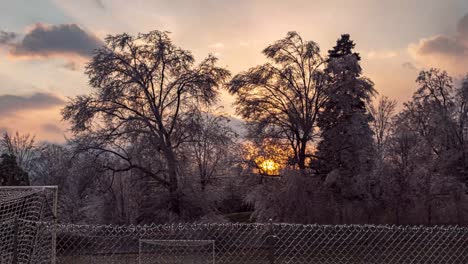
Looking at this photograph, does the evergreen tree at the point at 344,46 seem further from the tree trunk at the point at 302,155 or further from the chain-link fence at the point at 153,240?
the chain-link fence at the point at 153,240

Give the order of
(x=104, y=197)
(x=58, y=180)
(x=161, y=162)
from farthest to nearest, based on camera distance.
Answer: (x=58, y=180), (x=104, y=197), (x=161, y=162)

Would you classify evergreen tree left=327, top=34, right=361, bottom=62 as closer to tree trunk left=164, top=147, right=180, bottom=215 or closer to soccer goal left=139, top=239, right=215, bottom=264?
tree trunk left=164, top=147, right=180, bottom=215

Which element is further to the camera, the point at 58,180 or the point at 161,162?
the point at 58,180

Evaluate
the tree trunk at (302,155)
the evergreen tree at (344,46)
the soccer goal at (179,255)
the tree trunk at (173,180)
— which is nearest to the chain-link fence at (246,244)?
the soccer goal at (179,255)

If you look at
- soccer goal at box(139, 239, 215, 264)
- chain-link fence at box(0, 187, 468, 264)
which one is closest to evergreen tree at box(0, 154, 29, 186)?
chain-link fence at box(0, 187, 468, 264)

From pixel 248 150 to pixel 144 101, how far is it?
18.5ft

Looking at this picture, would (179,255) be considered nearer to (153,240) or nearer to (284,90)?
(153,240)

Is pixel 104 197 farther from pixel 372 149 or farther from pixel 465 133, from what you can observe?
pixel 465 133

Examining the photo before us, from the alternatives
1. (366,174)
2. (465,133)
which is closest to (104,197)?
(366,174)

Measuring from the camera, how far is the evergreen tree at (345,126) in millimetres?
22219

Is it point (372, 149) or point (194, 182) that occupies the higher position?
point (372, 149)

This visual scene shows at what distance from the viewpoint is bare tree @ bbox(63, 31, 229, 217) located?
20.2 metres

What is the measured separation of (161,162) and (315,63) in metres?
9.46

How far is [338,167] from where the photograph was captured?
74.3ft
